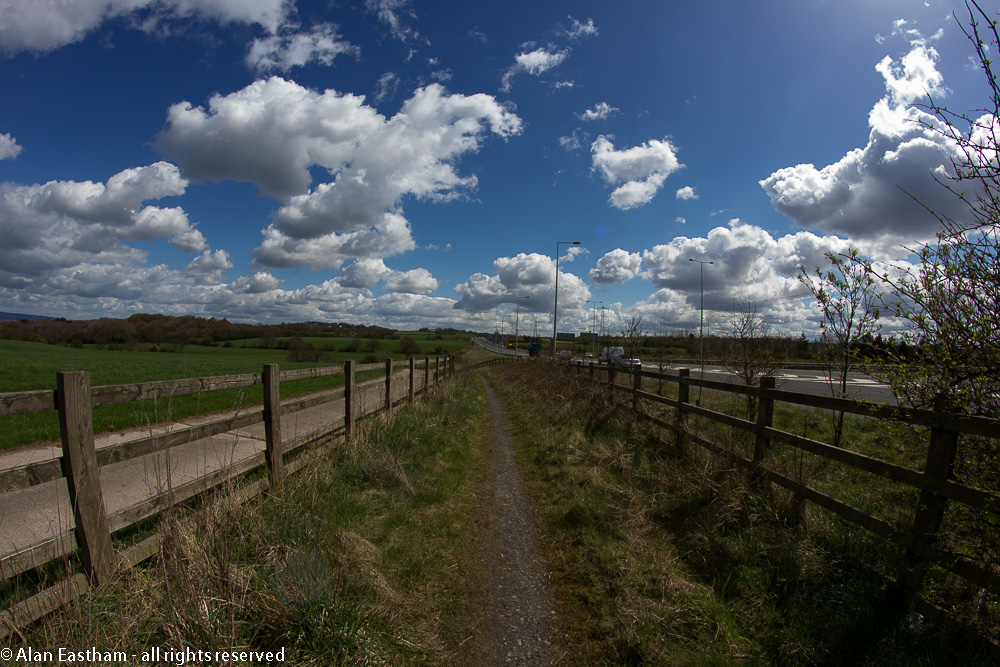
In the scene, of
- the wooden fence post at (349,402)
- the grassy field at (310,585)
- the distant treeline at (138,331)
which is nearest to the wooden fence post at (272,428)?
the grassy field at (310,585)

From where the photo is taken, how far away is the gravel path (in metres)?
3.28

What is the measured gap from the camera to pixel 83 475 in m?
2.80

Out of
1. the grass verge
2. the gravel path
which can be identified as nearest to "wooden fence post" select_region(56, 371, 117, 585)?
the gravel path

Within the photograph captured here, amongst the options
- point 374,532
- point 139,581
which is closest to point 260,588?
point 139,581

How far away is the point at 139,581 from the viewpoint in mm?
2768

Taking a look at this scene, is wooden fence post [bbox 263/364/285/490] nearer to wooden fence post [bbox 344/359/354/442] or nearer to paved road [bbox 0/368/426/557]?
paved road [bbox 0/368/426/557]

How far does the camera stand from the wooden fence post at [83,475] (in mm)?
2725

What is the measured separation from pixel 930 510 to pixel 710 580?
65.4 inches

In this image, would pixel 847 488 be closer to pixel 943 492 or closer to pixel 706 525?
pixel 706 525

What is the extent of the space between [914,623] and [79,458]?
5342 millimetres

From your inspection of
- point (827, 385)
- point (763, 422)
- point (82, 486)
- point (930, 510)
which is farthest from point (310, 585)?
point (827, 385)

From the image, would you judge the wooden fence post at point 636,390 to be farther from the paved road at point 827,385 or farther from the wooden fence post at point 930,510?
the wooden fence post at point 930,510

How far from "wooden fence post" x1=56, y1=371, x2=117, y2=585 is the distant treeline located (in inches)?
2234

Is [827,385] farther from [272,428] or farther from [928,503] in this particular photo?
[272,428]
